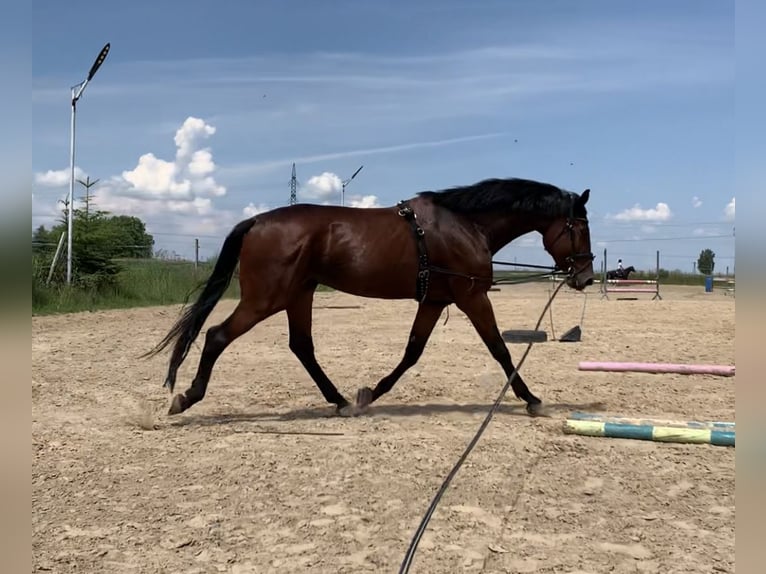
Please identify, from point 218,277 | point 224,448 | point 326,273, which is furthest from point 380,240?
point 224,448

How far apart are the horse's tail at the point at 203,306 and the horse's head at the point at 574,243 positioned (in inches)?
106

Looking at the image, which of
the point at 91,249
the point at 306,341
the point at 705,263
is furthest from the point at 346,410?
the point at 705,263

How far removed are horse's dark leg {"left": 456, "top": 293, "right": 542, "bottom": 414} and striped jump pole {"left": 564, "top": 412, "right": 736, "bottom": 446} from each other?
0.59 m

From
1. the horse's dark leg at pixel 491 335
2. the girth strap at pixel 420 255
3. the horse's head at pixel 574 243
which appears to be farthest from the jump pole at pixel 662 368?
the girth strap at pixel 420 255

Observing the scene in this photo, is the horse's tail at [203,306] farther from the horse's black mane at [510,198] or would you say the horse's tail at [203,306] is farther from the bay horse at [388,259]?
the horse's black mane at [510,198]

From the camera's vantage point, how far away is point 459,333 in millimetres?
11570

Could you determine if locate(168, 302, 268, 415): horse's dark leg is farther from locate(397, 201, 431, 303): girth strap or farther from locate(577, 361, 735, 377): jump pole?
locate(577, 361, 735, 377): jump pole

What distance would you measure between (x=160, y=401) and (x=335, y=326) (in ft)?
22.1

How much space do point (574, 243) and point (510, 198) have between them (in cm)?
70

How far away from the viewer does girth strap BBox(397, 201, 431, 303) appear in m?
5.48

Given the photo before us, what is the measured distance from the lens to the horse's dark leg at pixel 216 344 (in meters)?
5.29

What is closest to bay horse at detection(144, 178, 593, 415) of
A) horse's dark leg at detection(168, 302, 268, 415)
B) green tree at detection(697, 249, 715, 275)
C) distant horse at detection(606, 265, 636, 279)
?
horse's dark leg at detection(168, 302, 268, 415)

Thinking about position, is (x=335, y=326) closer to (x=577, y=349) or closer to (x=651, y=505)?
(x=577, y=349)
